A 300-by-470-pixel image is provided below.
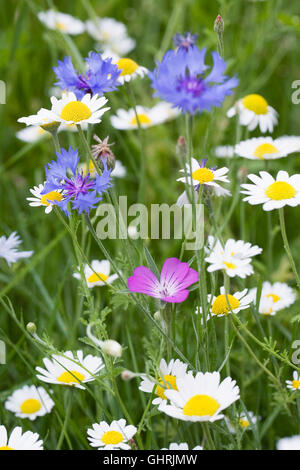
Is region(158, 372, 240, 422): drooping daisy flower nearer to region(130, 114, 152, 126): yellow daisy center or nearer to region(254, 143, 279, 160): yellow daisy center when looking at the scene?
region(254, 143, 279, 160): yellow daisy center

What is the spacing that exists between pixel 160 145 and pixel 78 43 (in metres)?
0.47

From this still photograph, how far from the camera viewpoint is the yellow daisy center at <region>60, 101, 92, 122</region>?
669 mm

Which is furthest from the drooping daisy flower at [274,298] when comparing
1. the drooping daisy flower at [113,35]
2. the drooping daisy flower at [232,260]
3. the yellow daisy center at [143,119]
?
the drooping daisy flower at [113,35]

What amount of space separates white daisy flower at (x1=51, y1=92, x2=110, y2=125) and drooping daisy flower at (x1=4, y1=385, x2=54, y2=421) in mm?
342

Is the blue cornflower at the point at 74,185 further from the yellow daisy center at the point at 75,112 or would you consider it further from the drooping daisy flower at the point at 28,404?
the drooping daisy flower at the point at 28,404

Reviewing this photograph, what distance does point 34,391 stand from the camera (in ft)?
2.76

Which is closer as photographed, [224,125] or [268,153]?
[268,153]

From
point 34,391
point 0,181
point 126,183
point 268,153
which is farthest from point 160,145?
point 34,391

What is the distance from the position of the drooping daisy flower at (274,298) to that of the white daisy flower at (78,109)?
307 mm

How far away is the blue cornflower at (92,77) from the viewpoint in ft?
2.26

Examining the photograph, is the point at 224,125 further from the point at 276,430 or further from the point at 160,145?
the point at 276,430

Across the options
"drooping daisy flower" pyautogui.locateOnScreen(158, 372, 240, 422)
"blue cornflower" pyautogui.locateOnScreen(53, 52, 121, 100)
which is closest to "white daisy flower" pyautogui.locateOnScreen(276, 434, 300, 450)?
"drooping daisy flower" pyautogui.locateOnScreen(158, 372, 240, 422)

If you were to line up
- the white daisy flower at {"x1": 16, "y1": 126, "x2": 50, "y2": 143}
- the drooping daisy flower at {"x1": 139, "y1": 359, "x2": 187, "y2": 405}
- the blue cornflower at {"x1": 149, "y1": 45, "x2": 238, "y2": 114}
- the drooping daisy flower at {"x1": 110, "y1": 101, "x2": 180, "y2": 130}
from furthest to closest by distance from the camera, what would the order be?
the white daisy flower at {"x1": 16, "y1": 126, "x2": 50, "y2": 143} < the drooping daisy flower at {"x1": 110, "y1": 101, "x2": 180, "y2": 130} < the drooping daisy flower at {"x1": 139, "y1": 359, "x2": 187, "y2": 405} < the blue cornflower at {"x1": 149, "y1": 45, "x2": 238, "y2": 114}

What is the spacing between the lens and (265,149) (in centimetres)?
91
